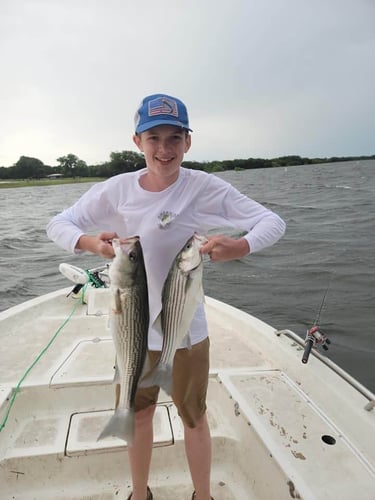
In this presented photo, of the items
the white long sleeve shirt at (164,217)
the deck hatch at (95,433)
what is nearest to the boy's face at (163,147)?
the white long sleeve shirt at (164,217)

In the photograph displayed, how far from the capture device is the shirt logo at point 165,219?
2.12m

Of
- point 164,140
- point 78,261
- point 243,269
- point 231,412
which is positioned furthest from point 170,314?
point 78,261

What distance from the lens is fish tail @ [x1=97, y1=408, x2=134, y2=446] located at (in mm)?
1953

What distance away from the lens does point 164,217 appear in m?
2.13

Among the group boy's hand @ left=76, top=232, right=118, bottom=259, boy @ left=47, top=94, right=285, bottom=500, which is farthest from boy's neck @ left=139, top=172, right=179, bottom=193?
boy's hand @ left=76, top=232, right=118, bottom=259

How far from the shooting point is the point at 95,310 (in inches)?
207

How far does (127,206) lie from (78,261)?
12631mm

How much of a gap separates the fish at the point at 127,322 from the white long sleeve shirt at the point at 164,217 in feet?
0.82

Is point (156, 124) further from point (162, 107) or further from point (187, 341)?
point (187, 341)

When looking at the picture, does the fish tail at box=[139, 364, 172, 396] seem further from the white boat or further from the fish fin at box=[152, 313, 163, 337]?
the white boat

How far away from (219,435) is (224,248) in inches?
72.0

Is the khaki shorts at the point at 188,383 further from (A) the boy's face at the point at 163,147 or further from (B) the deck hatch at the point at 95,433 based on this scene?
(A) the boy's face at the point at 163,147

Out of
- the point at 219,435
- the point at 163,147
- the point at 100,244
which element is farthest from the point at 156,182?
the point at 219,435

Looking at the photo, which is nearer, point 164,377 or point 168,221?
point 164,377
